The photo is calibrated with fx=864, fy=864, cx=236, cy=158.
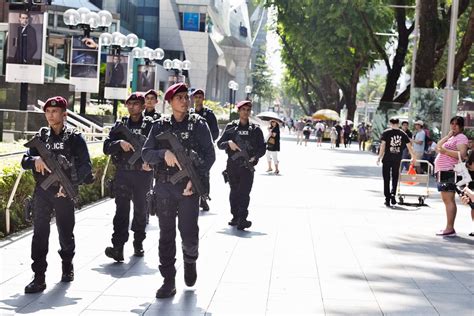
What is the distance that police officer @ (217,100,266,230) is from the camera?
471 inches

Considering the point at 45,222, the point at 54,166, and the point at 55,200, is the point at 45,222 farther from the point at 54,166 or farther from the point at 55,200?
the point at 54,166

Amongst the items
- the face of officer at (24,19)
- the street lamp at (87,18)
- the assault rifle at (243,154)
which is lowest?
the assault rifle at (243,154)

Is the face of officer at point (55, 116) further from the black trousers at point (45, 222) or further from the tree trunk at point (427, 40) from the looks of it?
the tree trunk at point (427, 40)

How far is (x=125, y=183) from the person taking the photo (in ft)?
30.1

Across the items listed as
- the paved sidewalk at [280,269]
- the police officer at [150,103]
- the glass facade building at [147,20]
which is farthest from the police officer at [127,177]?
the glass facade building at [147,20]

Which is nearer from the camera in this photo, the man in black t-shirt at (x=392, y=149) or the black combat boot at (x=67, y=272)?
the black combat boot at (x=67, y=272)

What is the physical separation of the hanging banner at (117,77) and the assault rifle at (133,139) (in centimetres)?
2264

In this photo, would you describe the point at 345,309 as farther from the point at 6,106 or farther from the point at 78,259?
the point at 6,106

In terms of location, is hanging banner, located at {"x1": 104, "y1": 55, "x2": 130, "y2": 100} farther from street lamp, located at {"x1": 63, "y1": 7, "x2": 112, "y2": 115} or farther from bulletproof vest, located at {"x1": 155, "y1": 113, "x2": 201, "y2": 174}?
bulletproof vest, located at {"x1": 155, "y1": 113, "x2": 201, "y2": 174}

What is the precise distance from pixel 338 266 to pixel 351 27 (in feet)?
92.0

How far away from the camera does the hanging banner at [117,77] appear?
104ft

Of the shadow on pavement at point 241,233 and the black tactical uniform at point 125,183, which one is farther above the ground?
the black tactical uniform at point 125,183

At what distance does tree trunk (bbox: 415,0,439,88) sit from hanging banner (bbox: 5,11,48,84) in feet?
43.8

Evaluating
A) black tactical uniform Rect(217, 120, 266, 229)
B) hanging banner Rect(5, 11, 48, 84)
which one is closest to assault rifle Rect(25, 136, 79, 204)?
black tactical uniform Rect(217, 120, 266, 229)
